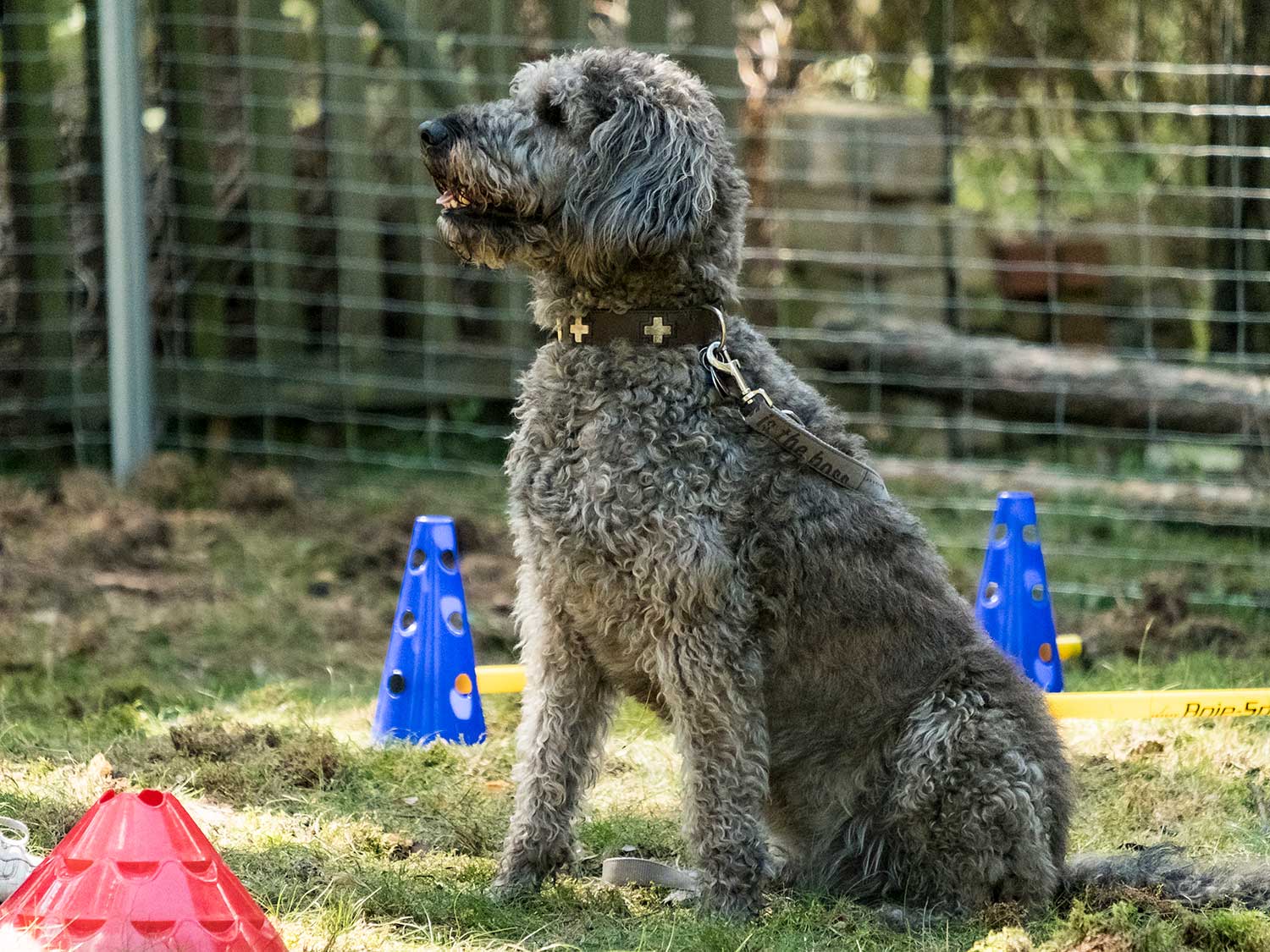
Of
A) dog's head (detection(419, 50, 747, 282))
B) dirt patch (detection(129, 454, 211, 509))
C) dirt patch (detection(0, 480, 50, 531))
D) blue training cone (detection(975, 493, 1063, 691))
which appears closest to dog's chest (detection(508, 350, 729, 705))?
dog's head (detection(419, 50, 747, 282))

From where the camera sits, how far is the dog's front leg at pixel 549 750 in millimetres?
3320

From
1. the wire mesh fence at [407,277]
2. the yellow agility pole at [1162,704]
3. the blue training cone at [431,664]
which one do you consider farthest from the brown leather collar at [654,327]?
the wire mesh fence at [407,277]

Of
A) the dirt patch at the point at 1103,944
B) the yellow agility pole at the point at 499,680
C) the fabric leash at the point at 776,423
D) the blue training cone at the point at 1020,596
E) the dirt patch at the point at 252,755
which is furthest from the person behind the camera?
the blue training cone at the point at 1020,596

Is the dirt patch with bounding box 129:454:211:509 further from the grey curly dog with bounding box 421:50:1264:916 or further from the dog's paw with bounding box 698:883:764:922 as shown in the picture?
the dog's paw with bounding box 698:883:764:922

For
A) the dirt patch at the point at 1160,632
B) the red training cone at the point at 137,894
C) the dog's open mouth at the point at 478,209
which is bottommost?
Answer: the dirt patch at the point at 1160,632

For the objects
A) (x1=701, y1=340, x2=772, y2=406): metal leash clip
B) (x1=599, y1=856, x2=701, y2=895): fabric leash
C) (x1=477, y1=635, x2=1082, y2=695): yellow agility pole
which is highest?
(x1=701, y1=340, x2=772, y2=406): metal leash clip

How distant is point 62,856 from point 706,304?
1637 mm

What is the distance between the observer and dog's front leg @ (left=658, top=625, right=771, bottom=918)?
3.12m

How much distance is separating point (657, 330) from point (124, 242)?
14.1 ft

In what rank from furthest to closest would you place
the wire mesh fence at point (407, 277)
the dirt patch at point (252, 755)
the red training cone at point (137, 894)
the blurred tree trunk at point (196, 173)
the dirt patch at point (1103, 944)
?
1. the blurred tree trunk at point (196, 173)
2. the wire mesh fence at point (407, 277)
3. the dirt patch at point (252, 755)
4. the dirt patch at point (1103, 944)
5. the red training cone at point (137, 894)

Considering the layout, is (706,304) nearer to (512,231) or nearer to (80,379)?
(512,231)

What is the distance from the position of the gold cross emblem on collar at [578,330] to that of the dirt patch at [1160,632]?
2.60 metres

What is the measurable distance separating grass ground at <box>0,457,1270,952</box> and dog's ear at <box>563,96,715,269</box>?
1.37m

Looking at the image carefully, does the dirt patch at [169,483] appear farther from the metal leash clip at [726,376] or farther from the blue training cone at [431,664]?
the metal leash clip at [726,376]
